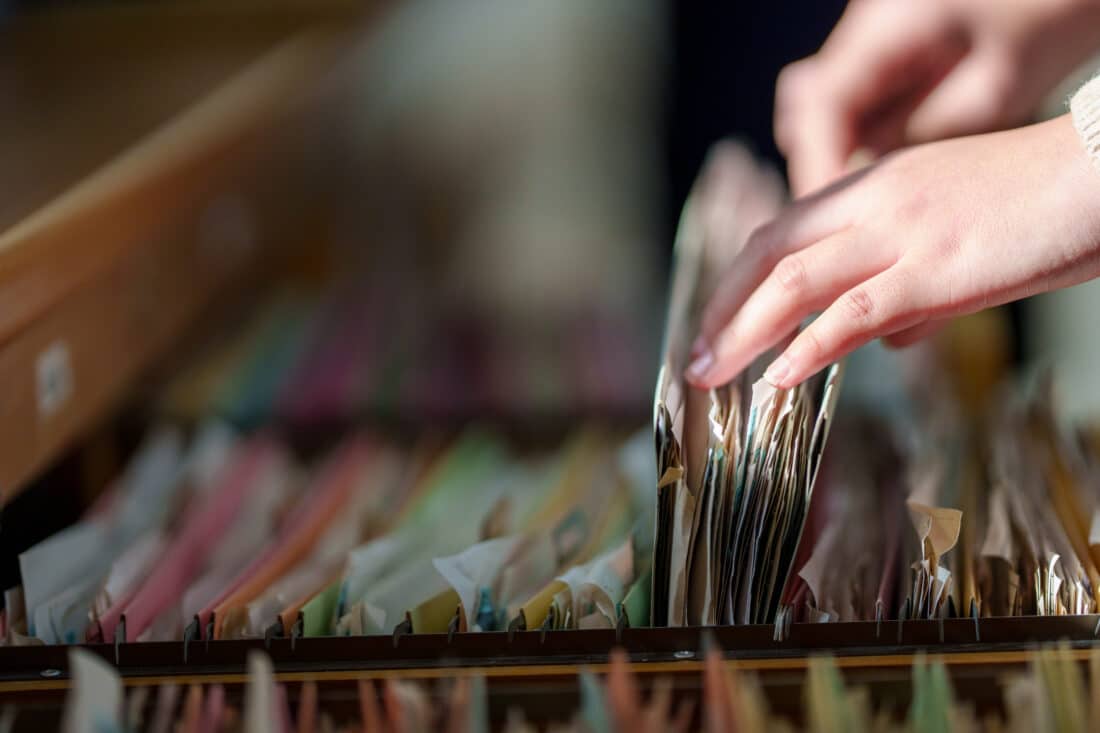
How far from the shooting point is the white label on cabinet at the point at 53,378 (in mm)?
854

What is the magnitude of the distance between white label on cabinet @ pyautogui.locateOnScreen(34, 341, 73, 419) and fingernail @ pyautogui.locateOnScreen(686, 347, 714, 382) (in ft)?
1.80

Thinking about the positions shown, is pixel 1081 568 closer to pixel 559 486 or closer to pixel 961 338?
pixel 559 486

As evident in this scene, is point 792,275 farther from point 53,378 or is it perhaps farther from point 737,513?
point 53,378

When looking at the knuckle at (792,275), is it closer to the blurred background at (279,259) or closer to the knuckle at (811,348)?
the knuckle at (811,348)

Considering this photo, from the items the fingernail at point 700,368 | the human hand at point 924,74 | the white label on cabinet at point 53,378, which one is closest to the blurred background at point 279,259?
the white label on cabinet at point 53,378

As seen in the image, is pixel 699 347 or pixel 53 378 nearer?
pixel 699 347

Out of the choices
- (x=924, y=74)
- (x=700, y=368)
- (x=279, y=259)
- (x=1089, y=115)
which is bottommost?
(x=700, y=368)

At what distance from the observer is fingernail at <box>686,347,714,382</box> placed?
27.0 inches

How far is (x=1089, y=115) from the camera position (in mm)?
601

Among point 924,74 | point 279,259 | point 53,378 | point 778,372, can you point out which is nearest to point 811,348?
point 778,372

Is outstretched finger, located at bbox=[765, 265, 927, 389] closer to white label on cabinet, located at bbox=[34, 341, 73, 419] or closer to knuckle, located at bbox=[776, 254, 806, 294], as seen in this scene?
knuckle, located at bbox=[776, 254, 806, 294]

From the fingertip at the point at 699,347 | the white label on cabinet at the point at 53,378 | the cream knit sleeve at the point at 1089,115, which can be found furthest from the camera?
the white label on cabinet at the point at 53,378

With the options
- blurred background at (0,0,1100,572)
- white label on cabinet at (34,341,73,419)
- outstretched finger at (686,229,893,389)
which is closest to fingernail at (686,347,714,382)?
outstretched finger at (686,229,893,389)

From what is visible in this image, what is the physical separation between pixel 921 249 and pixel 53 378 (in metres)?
0.72
